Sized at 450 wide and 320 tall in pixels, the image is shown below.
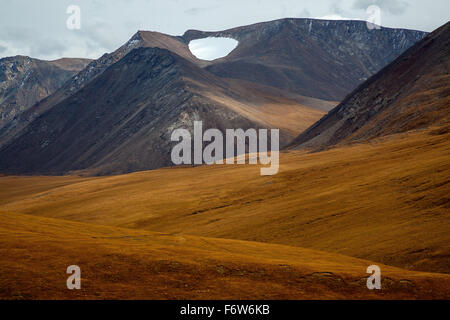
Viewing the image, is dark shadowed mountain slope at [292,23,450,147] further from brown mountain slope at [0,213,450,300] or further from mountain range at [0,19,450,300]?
brown mountain slope at [0,213,450,300]

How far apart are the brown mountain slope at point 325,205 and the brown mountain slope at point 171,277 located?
8826 millimetres

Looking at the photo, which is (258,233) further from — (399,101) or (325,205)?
(399,101)

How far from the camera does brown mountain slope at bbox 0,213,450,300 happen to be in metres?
18.6

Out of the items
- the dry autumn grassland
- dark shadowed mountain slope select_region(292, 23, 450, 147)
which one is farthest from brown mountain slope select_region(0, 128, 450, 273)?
dark shadowed mountain slope select_region(292, 23, 450, 147)

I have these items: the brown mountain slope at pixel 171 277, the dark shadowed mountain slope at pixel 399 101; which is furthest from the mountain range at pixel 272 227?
the dark shadowed mountain slope at pixel 399 101

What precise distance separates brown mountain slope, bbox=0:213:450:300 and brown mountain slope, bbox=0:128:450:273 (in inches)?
347

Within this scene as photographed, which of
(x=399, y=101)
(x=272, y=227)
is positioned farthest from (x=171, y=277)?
(x=399, y=101)

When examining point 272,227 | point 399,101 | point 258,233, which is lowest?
point 258,233

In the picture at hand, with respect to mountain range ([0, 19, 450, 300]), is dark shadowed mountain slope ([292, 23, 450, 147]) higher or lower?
higher

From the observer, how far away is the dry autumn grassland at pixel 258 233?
19688 mm

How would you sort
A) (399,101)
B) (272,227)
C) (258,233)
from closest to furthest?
(258,233), (272,227), (399,101)

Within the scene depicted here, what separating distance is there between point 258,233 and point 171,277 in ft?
75.8

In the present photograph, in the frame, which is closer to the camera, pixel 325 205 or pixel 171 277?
pixel 171 277

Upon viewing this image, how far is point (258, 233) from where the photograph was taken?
42.7m
